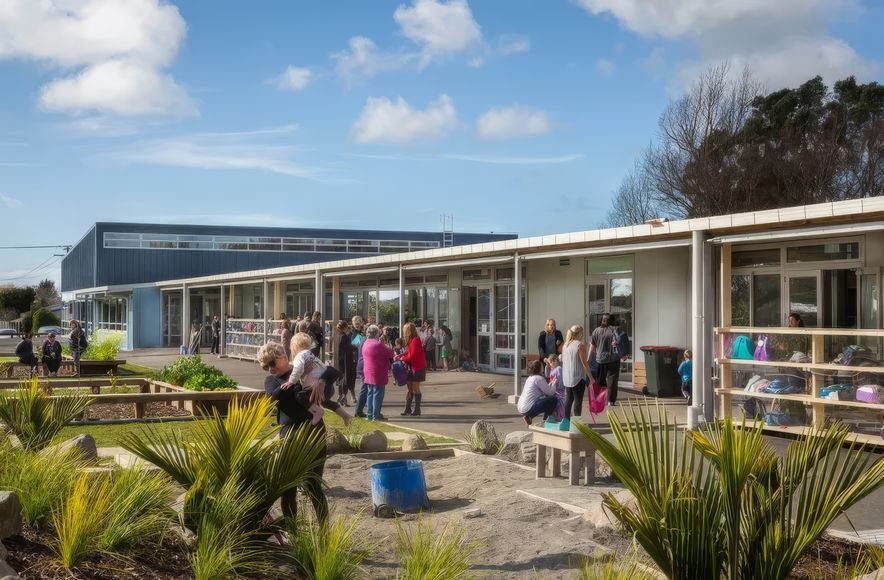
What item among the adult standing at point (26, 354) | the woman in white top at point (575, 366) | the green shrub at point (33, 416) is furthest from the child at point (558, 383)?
the adult standing at point (26, 354)

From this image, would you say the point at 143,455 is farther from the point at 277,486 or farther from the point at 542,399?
the point at 542,399

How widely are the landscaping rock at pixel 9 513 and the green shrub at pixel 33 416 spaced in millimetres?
3140

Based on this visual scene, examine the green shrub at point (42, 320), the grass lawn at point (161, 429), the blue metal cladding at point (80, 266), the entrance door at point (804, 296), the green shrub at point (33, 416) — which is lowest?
the grass lawn at point (161, 429)

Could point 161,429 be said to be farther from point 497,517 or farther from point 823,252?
point 823,252

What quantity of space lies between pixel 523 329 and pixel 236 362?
1224 cm

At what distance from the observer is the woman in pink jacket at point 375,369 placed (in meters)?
14.4

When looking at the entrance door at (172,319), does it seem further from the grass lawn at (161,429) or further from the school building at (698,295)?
the grass lawn at (161,429)

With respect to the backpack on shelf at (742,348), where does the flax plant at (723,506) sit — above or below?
below

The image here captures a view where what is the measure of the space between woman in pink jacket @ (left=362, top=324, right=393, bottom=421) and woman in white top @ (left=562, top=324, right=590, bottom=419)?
2815mm

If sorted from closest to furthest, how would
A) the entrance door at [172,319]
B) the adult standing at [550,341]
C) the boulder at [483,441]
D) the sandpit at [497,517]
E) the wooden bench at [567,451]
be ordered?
the sandpit at [497,517] → the wooden bench at [567,451] → the boulder at [483,441] → the adult standing at [550,341] → the entrance door at [172,319]

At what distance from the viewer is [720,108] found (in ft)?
129

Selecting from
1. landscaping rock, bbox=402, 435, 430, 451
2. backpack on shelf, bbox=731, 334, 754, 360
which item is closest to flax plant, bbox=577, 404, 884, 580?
landscaping rock, bbox=402, 435, 430, 451

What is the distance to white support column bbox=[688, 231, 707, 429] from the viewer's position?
1344 centimetres

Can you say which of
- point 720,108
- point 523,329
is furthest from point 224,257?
point 523,329
